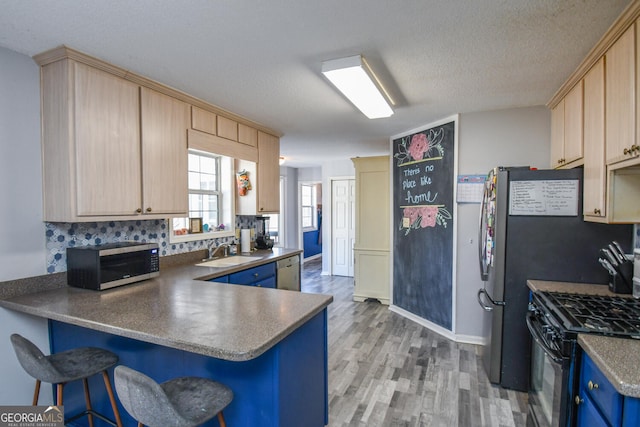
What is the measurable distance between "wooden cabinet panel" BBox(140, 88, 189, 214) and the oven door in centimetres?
257

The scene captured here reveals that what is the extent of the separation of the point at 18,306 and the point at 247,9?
1.95 meters

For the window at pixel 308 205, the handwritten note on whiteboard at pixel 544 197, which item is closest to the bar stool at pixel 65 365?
the handwritten note on whiteboard at pixel 544 197

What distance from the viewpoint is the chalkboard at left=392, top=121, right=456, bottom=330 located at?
3.45m

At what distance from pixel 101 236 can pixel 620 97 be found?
328cm

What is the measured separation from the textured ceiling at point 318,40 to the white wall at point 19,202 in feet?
0.68

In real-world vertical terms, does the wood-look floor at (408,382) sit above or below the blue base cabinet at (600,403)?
below

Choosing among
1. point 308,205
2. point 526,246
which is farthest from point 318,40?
point 308,205

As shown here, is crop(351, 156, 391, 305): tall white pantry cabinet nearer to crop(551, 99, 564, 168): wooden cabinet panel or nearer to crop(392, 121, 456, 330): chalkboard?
crop(392, 121, 456, 330): chalkboard

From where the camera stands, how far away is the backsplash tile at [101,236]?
209 cm

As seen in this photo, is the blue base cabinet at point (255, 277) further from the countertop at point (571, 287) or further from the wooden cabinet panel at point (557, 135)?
the wooden cabinet panel at point (557, 135)

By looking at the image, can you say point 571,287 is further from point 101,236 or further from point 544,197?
point 101,236

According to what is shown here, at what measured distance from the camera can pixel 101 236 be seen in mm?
2354

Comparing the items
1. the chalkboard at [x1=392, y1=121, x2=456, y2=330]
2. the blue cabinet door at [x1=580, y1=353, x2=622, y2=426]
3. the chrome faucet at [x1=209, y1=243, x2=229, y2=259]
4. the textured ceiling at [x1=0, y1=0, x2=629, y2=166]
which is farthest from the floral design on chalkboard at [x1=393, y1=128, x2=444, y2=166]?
the blue cabinet door at [x1=580, y1=353, x2=622, y2=426]

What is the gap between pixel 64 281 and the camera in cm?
212
